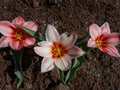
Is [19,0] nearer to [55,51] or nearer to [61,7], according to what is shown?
[61,7]

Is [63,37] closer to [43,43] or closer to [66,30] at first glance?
[43,43]

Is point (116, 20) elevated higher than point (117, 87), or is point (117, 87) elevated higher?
point (116, 20)

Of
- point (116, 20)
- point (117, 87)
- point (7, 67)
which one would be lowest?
point (117, 87)

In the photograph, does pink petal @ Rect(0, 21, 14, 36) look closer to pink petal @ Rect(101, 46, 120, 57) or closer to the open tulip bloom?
the open tulip bloom

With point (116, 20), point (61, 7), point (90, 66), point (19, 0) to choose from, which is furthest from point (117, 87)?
point (19, 0)

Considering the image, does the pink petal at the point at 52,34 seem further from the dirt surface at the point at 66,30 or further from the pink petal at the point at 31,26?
the dirt surface at the point at 66,30

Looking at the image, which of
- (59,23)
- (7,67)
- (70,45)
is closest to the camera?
(70,45)

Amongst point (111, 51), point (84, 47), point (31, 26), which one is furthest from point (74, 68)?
point (31, 26)
